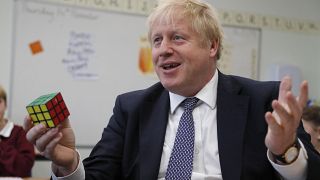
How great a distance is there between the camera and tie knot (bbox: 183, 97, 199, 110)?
142 centimetres

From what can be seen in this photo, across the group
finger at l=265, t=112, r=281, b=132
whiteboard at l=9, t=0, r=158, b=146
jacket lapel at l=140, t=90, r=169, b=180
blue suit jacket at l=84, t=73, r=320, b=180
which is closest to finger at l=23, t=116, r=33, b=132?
blue suit jacket at l=84, t=73, r=320, b=180

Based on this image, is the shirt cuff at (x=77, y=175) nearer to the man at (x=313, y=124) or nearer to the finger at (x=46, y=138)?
the finger at (x=46, y=138)

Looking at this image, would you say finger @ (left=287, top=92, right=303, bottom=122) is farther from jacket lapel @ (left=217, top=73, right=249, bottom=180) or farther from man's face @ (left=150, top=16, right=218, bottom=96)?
man's face @ (left=150, top=16, right=218, bottom=96)

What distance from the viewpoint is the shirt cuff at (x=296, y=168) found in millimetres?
1120

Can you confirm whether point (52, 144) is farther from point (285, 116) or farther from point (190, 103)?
point (285, 116)

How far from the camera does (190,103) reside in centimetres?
142

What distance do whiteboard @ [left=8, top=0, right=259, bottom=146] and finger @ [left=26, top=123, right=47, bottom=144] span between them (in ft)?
6.96

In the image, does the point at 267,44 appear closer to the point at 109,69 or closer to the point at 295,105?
the point at 109,69

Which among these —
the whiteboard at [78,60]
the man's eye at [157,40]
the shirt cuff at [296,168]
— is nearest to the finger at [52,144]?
the man's eye at [157,40]

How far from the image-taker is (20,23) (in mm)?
3076

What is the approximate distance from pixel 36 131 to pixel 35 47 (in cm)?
220

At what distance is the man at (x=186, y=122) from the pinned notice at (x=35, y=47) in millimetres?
1839

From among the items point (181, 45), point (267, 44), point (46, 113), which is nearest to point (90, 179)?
point (46, 113)

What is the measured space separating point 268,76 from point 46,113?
3211 millimetres
